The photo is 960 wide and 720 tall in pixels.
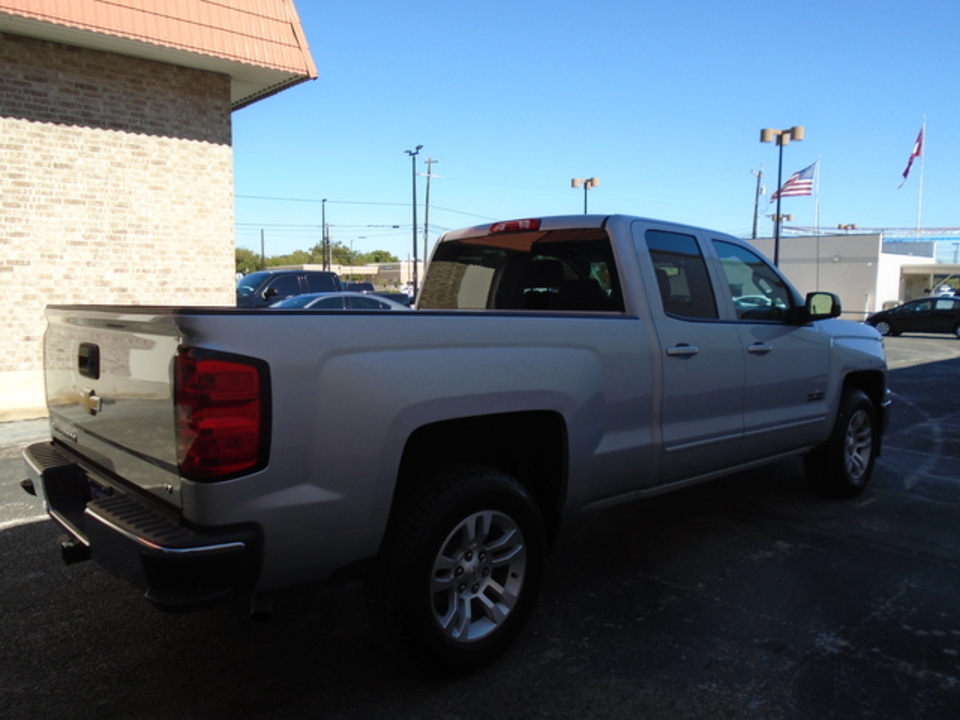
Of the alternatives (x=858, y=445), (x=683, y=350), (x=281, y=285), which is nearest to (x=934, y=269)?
(x=281, y=285)

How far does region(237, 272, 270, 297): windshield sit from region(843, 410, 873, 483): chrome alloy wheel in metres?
14.3

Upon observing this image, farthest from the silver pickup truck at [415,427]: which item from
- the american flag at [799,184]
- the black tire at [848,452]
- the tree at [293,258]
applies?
the tree at [293,258]

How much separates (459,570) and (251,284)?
16.0m

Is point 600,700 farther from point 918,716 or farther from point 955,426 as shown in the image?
point 955,426

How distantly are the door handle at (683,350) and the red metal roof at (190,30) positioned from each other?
316 inches

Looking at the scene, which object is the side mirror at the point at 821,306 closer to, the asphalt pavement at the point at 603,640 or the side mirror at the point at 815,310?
the side mirror at the point at 815,310

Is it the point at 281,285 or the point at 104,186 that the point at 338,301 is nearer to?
the point at 281,285

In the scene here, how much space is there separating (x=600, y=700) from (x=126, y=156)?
955cm

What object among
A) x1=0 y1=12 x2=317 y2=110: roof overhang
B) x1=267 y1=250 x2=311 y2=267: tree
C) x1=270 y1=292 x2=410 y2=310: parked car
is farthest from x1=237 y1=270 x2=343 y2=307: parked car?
x1=267 y1=250 x2=311 y2=267: tree

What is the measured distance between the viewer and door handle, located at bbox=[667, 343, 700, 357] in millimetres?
3855

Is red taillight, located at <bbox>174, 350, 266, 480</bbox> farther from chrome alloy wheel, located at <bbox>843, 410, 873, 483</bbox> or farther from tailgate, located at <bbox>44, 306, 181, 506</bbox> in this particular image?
chrome alloy wheel, located at <bbox>843, 410, 873, 483</bbox>

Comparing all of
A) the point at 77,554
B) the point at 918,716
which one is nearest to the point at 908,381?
the point at 918,716

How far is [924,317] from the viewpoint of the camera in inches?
1059

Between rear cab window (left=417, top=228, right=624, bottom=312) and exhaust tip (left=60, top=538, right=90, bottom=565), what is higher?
rear cab window (left=417, top=228, right=624, bottom=312)
